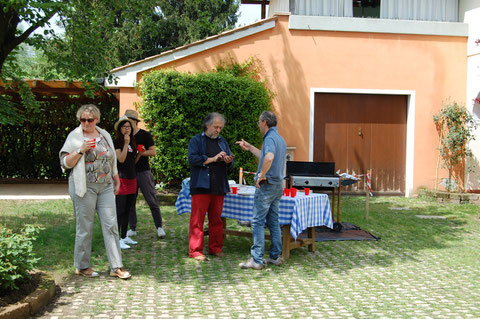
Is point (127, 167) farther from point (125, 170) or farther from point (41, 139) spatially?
point (41, 139)

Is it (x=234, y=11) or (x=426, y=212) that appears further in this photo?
(x=234, y=11)

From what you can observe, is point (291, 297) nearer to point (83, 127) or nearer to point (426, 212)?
point (83, 127)

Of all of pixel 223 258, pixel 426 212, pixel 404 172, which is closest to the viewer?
pixel 223 258

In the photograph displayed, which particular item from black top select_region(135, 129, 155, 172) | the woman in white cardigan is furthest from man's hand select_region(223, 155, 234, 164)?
black top select_region(135, 129, 155, 172)

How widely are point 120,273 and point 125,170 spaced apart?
6.08ft

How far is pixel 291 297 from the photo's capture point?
5.31 meters

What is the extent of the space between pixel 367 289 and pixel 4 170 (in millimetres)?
13649

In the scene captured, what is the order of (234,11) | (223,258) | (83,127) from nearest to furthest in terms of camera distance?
1. (83,127)
2. (223,258)
3. (234,11)

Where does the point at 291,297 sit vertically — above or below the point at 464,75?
below

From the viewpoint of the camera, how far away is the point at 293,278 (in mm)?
6055

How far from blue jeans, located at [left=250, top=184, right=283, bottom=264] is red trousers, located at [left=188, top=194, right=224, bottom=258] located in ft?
2.21

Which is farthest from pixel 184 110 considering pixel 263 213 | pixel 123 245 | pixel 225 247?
pixel 263 213

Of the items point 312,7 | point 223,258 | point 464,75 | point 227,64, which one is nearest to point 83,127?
point 223,258

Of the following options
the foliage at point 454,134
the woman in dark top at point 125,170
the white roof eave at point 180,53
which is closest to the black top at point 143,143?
the woman in dark top at point 125,170
